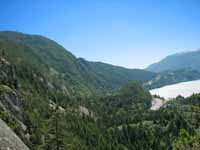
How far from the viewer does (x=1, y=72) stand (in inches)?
7397

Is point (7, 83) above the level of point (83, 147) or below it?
above

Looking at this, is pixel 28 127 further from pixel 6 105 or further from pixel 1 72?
pixel 1 72

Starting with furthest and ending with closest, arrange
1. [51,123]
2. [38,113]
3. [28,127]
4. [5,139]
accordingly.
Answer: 1. [38,113]
2. [28,127]
3. [51,123]
4. [5,139]

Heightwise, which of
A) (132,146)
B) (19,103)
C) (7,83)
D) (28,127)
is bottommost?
(132,146)

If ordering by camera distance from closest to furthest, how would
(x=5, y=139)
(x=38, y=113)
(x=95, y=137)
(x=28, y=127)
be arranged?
(x=5, y=139)
(x=28, y=127)
(x=38, y=113)
(x=95, y=137)

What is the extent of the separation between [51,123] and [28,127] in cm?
8686

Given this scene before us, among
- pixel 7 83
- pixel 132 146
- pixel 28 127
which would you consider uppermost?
pixel 7 83

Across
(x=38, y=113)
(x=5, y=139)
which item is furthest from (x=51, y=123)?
(x=38, y=113)

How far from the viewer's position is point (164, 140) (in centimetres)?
18700

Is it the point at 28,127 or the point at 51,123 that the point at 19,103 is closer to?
the point at 28,127

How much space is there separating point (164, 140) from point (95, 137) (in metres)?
46.9

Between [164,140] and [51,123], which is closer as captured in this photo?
[51,123]

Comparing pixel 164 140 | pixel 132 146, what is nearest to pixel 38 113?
pixel 132 146

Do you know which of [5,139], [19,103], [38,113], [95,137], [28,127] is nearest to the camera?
[5,139]
